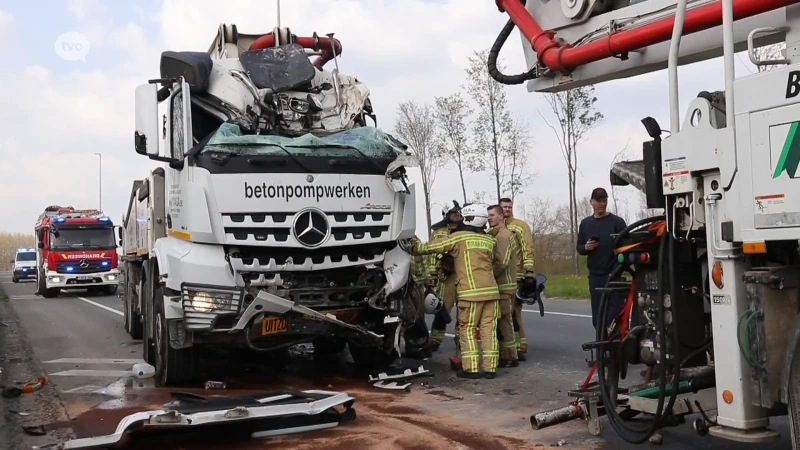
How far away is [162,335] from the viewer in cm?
758

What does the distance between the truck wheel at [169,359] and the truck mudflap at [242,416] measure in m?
1.21

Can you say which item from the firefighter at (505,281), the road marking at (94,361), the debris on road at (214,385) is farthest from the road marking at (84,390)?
the firefighter at (505,281)

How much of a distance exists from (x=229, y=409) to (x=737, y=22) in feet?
13.2

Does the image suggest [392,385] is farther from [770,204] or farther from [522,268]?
[770,204]

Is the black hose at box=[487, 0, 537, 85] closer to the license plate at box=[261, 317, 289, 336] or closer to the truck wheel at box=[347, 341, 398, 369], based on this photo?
the license plate at box=[261, 317, 289, 336]

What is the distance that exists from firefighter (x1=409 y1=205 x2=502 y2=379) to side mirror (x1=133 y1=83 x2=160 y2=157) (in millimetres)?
2811

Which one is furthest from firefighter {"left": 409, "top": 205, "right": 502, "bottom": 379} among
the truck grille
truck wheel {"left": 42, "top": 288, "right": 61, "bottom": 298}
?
truck wheel {"left": 42, "top": 288, "right": 61, "bottom": 298}

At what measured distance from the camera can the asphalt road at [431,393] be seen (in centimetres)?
548

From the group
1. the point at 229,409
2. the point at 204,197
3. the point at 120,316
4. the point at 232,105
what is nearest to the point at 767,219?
the point at 229,409

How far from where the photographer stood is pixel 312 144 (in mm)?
7152

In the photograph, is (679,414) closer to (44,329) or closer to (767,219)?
(767,219)

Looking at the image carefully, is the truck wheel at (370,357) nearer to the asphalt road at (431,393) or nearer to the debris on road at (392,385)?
the asphalt road at (431,393)

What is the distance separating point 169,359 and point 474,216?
3.30 meters

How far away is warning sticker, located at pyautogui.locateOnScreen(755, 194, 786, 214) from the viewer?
11.8 ft
